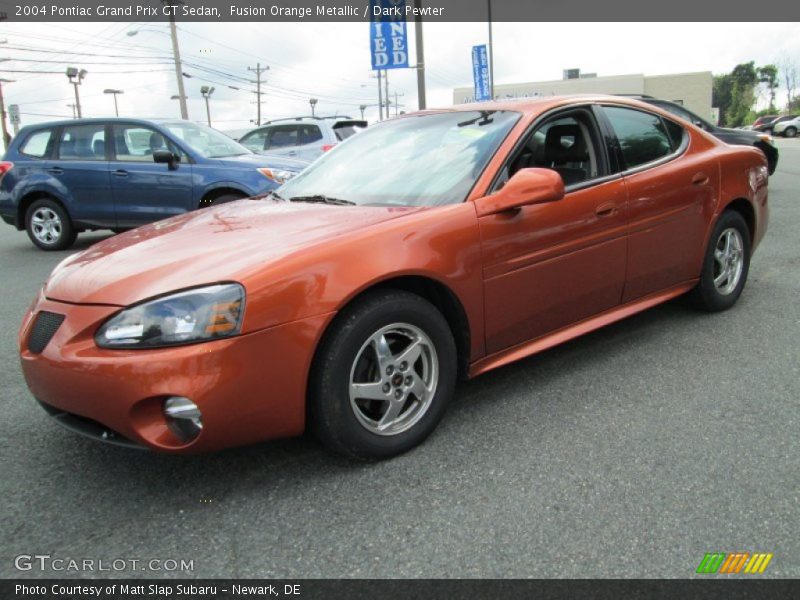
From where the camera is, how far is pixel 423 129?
3.60m

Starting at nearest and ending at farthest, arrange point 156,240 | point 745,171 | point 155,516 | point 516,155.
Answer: point 155,516 < point 156,240 < point 516,155 < point 745,171

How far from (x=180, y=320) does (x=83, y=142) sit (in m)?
7.29

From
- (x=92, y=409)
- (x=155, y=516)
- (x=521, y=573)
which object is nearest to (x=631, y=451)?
(x=521, y=573)

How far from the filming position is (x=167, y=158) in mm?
7734

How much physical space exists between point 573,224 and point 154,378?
80.8 inches

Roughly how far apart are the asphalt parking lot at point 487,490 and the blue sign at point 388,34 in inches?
384

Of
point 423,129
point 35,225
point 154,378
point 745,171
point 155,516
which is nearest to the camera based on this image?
point 154,378

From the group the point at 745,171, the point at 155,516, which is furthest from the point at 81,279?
the point at 745,171

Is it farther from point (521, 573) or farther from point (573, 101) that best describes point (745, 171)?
point (521, 573)

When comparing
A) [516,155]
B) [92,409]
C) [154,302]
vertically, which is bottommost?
[92,409]

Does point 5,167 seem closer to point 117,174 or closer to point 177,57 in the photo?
point 117,174

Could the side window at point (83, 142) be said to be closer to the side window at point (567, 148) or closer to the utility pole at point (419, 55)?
the utility pole at point (419, 55)
